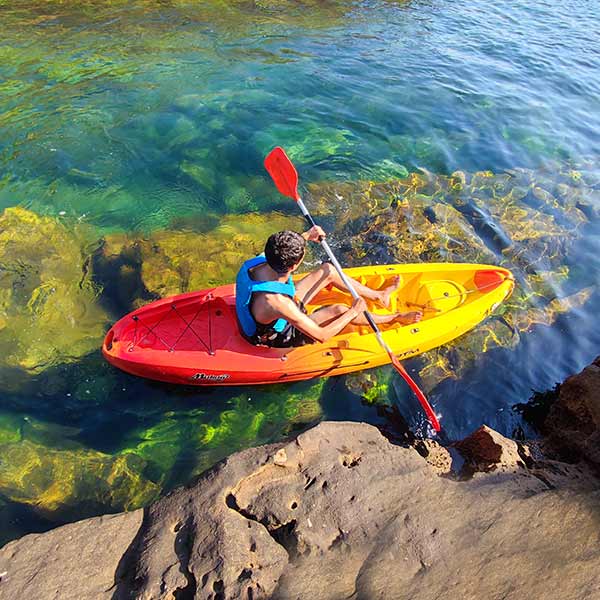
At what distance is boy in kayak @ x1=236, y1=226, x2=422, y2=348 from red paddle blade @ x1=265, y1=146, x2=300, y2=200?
878mm

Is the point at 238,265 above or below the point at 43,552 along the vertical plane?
below

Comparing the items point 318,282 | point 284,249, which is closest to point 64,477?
point 284,249

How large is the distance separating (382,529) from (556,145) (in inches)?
312

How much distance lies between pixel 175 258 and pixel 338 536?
3.78 meters

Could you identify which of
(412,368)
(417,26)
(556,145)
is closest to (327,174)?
(412,368)

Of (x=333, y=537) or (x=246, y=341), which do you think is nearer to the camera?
(x=333, y=537)

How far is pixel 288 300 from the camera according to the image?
3.87m

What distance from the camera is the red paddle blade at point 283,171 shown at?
524 centimetres

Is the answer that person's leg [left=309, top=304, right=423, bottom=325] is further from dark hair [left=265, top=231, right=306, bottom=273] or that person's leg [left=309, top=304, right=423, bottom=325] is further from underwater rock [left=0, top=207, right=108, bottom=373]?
underwater rock [left=0, top=207, right=108, bottom=373]

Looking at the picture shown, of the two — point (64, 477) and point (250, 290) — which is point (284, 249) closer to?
point (250, 290)

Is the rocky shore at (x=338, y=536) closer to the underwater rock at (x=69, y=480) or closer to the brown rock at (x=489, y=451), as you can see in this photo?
the brown rock at (x=489, y=451)

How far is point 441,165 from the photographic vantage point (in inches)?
301

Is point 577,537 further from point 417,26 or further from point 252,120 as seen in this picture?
point 417,26

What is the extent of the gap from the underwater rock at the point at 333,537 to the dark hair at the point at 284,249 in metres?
1.31
